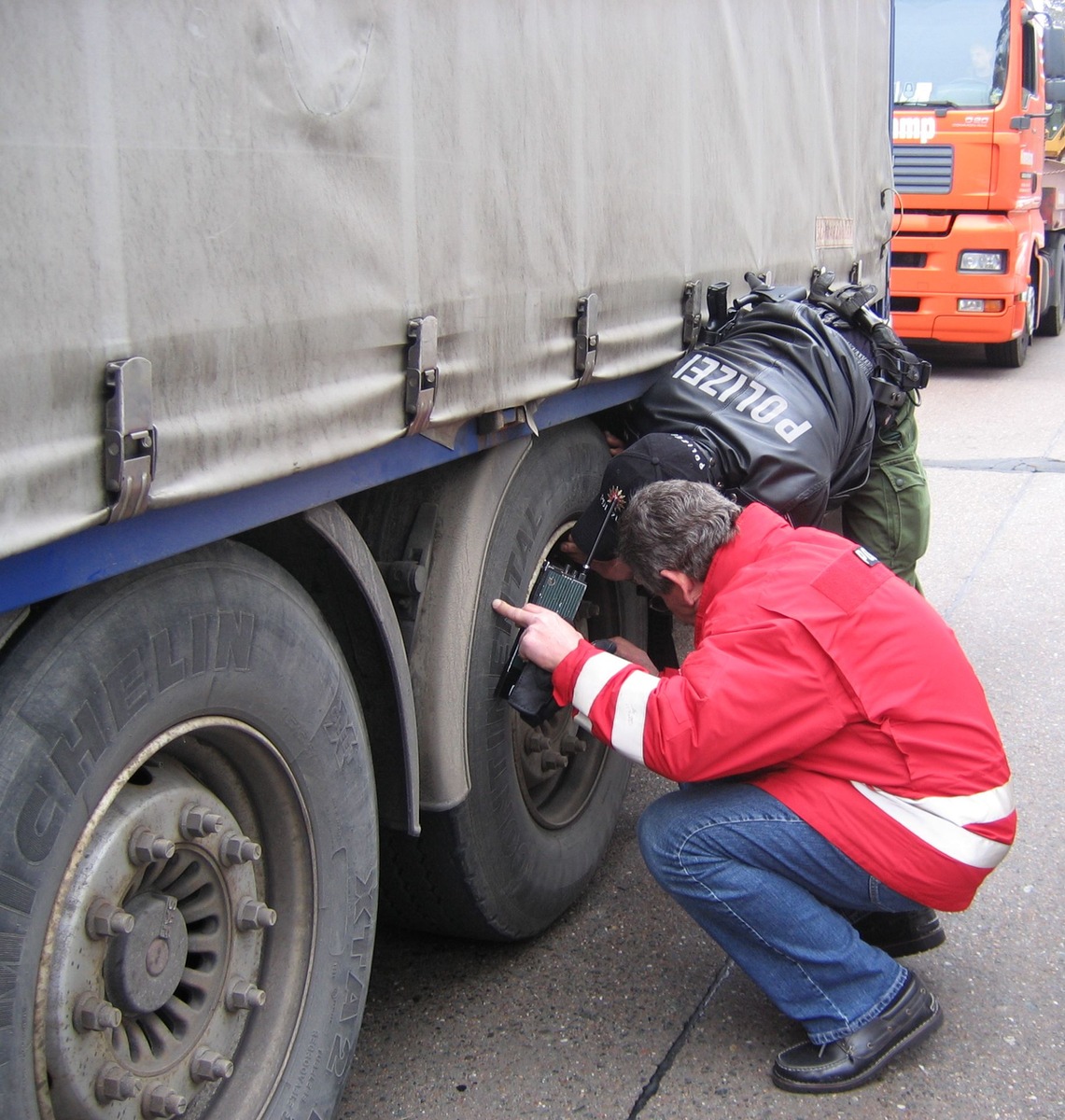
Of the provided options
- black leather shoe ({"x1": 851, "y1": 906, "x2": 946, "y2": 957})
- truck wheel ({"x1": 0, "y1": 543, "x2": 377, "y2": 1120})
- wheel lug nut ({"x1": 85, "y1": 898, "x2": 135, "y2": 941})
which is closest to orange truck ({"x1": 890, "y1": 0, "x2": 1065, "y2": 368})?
black leather shoe ({"x1": 851, "y1": 906, "x2": 946, "y2": 957})

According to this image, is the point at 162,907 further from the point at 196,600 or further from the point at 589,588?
the point at 589,588

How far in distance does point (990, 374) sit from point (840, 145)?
298 inches

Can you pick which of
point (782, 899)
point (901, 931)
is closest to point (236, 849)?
point (782, 899)

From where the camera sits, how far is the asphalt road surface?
8.63 ft

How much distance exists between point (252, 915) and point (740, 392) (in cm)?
189

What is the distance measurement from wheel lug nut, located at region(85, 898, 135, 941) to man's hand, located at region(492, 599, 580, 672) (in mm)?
1091

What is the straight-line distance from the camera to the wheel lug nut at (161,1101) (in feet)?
6.06

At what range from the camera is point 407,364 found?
7.09 feet

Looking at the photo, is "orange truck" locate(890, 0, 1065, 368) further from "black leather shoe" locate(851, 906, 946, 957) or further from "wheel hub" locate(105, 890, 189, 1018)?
"wheel hub" locate(105, 890, 189, 1018)

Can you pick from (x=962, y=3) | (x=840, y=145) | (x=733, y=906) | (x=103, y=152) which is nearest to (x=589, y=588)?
(x=733, y=906)

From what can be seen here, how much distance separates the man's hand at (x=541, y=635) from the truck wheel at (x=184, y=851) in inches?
19.7

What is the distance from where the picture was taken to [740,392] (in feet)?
11.1

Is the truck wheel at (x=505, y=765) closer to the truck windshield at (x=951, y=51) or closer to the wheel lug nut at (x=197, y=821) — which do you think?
the wheel lug nut at (x=197, y=821)

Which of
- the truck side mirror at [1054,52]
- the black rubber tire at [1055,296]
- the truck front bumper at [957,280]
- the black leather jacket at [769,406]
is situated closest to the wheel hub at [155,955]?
the black leather jacket at [769,406]
